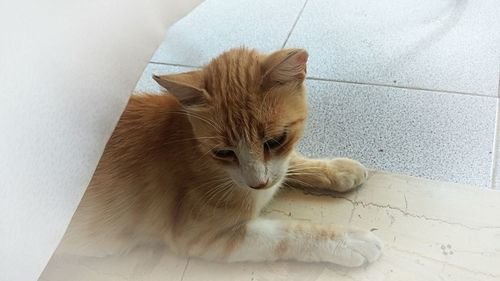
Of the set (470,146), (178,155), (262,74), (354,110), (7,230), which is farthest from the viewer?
(354,110)

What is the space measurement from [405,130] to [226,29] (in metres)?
0.60

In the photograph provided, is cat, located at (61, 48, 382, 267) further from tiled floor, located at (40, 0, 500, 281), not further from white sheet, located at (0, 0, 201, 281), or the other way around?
white sheet, located at (0, 0, 201, 281)

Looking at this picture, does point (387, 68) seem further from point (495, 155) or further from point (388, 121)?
point (495, 155)

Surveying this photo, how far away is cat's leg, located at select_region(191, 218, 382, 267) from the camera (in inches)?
37.0

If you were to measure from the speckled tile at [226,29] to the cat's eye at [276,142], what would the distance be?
0.55 meters

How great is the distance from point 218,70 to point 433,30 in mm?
785

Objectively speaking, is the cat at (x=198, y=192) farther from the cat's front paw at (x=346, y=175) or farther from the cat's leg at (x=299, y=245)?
the cat's front paw at (x=346, y=175)

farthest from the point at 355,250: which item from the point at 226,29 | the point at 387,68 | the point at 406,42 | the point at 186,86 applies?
the point at 226,29

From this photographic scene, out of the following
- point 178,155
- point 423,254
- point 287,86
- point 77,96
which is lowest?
point 423,254

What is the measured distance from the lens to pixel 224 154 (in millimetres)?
865

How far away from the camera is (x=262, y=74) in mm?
814

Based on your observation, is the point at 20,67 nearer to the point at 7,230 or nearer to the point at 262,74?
the point at 7,230

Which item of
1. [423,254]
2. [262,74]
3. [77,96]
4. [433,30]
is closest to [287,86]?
[262,74]

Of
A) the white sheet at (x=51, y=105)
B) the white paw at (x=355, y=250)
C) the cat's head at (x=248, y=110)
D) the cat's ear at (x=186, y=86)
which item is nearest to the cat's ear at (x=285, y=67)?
the cat's head at (x=248, y=110)
